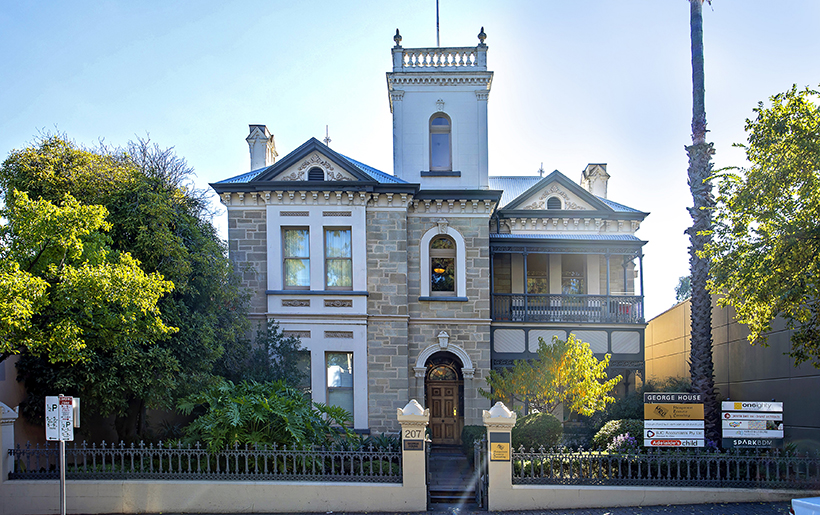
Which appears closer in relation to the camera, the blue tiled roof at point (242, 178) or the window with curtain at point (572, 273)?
the blue tiled roof at point (242, 178)

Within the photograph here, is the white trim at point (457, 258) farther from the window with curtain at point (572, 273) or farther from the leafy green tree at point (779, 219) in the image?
the leafy green tree at point (779, 219)

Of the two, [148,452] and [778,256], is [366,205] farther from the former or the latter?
[778,256]

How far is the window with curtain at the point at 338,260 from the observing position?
1680cm

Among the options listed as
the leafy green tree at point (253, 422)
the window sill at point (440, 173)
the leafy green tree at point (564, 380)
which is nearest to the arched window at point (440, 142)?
the window sill at point (440, 173)

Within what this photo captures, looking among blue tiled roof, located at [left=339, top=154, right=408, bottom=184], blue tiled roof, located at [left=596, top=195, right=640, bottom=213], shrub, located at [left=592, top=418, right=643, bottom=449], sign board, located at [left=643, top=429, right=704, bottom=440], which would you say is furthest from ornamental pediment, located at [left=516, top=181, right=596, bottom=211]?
sign board, located at [left=643, top=429, right=704, bottom=440]

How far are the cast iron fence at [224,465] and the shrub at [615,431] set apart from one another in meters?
4.52

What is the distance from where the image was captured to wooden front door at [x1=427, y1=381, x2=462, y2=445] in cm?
1733

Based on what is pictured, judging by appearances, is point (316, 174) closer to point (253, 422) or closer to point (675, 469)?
point (253, 422)

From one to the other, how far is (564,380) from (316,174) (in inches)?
336

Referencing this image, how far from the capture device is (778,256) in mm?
9641

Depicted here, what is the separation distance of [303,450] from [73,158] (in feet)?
25.9

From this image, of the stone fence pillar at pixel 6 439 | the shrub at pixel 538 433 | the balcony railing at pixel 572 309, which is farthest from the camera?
the balcony railing at pixel 572 309

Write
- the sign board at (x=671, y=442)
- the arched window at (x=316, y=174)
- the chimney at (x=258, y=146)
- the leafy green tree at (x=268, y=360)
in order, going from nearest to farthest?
the sign board at (x=671, y=442), the leafy green tree at (x=268, y=360), the arched window at (x=316, y=174), the chimney at (x=258, y=146)

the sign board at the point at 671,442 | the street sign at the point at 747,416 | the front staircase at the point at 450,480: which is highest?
the street sign at the point at 747,416
